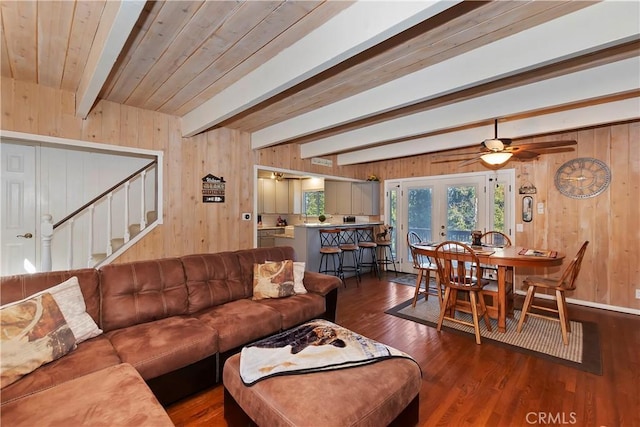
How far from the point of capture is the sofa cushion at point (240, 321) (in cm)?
219

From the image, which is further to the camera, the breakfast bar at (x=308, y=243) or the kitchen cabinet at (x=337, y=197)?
the kitchen cabinet at (x=337, y=197)

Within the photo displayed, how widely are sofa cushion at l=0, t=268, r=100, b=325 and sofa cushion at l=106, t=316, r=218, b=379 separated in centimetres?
27

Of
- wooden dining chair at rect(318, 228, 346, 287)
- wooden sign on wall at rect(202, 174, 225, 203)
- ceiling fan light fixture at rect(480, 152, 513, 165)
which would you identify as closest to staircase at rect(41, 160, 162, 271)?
wooden sign on wall at rect(202, 174, 225, 203)

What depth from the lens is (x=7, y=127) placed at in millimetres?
2664

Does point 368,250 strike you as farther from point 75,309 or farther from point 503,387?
point 75,309

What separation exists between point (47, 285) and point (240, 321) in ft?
4.40

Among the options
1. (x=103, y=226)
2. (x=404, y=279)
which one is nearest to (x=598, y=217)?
(x=404, y=279)

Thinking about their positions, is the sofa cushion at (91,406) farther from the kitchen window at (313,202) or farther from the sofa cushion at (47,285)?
the kitchen window at (313,202)

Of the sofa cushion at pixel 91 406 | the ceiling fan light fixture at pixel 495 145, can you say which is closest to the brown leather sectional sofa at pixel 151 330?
the sofa cushion at pixel 91 406

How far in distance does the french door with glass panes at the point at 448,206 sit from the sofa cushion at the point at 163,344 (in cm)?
483

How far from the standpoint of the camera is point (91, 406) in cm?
127

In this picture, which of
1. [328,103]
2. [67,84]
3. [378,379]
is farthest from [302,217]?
[378,379]

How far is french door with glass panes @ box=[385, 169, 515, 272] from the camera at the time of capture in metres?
4.95

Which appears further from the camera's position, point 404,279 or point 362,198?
point 362,198
